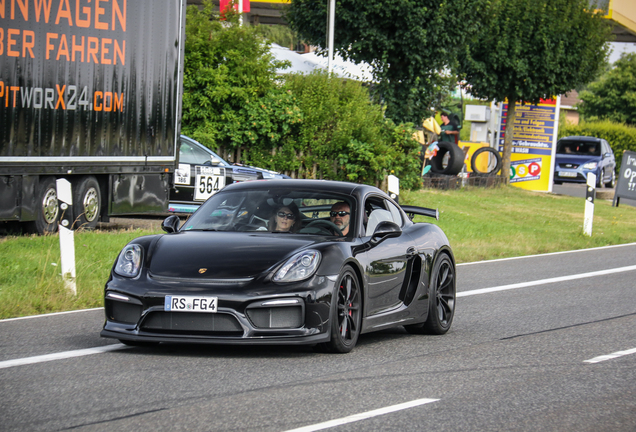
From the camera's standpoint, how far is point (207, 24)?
20.4 meters

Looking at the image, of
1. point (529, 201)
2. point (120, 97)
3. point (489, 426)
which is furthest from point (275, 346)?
point (529, 201)

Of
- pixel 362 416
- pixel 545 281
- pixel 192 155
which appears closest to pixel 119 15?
pixel 192 155

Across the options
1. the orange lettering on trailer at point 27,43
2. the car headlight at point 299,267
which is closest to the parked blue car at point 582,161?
the orange lettering on trailer at point 27,43

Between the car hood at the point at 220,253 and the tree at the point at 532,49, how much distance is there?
23.5 meters

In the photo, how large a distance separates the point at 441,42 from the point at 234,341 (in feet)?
66.2

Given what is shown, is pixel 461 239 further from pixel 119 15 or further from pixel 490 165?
pixel 490 165

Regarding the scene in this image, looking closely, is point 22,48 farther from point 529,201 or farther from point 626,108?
point 626,108

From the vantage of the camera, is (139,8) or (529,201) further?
(529,201)

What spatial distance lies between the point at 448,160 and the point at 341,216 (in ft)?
70.9

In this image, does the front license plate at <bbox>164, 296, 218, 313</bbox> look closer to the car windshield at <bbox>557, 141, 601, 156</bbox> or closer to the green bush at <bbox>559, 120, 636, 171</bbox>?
the car windshield at <bbox>557, 141, 601, 156</bbox>

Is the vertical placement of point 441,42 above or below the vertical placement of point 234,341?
above

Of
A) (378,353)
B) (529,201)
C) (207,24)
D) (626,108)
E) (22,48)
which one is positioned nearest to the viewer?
(378,353)

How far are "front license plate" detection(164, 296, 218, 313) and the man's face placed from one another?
5.05 ft

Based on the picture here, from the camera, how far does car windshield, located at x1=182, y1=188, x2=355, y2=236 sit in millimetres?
7629
